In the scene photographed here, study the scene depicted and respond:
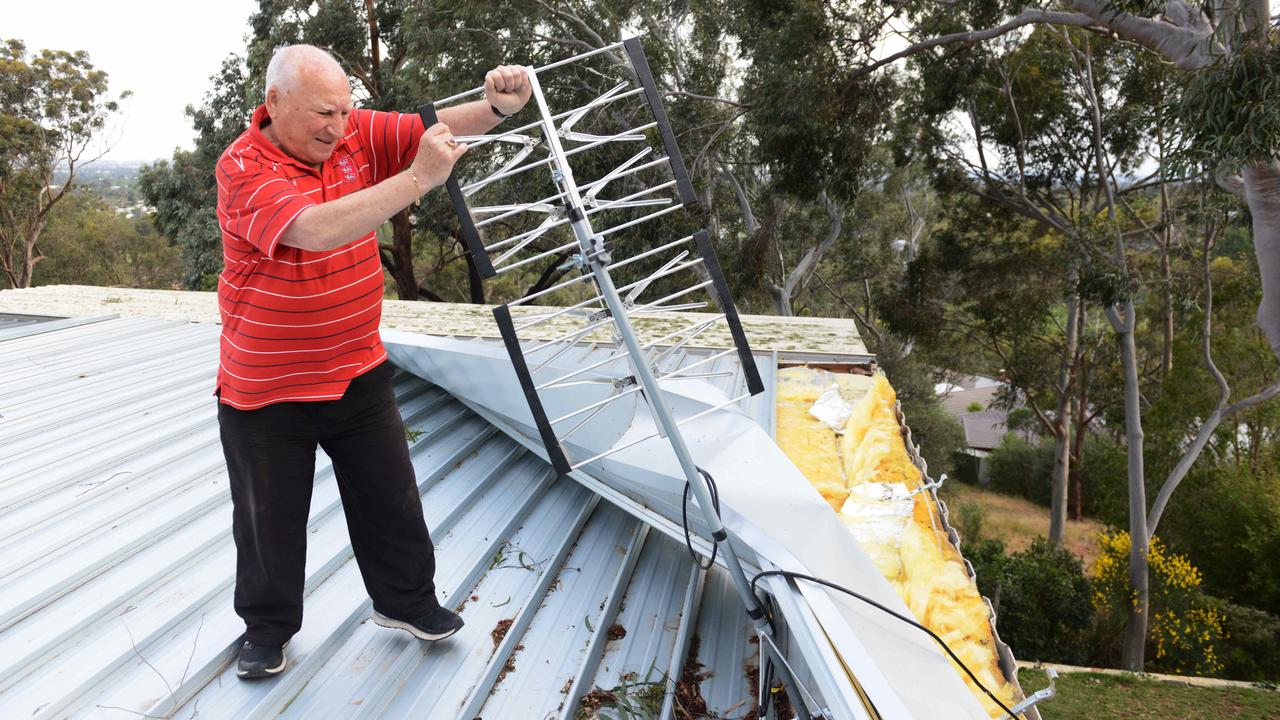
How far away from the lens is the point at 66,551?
241 cm

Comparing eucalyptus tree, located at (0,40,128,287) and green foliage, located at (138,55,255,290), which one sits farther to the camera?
eucalyptus tree, located at (0,40,128,287)

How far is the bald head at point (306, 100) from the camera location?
162 centimetres

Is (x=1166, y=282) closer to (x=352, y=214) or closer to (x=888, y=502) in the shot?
(x=888, y=502)

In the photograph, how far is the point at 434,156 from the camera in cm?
155

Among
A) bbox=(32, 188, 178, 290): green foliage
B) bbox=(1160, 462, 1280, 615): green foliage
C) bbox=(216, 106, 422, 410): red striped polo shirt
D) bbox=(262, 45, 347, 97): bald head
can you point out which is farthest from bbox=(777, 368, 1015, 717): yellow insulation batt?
bbox=(32, 188, 178, 290): green foliage

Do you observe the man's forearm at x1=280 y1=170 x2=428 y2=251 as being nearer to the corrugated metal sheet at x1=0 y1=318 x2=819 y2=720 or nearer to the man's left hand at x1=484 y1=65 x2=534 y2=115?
the man's left hand at x1=484 y1=65 x2=534 y2=115

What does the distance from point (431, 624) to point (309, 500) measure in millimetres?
445

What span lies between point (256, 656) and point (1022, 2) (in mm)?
10826

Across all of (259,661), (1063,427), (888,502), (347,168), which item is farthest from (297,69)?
(1063,427)

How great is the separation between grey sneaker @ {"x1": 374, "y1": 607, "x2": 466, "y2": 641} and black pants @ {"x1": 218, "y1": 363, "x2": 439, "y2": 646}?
2cm

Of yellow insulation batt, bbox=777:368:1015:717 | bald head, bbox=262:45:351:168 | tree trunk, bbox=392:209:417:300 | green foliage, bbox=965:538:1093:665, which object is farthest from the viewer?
tree trunk, bbox=392:209:417:300

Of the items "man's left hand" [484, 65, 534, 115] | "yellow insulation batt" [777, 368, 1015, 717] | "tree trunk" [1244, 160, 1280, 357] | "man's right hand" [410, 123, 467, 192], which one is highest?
"tree trunk" [1244, 160, 1280, 357]

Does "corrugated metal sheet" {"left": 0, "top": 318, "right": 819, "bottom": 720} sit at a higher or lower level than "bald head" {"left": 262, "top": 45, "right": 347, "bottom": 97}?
lower

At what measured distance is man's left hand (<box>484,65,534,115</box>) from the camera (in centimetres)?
190
